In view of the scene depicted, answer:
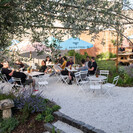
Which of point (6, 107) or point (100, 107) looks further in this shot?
point (100, 107)

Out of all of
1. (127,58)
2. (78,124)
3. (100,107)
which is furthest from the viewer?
(127,58)

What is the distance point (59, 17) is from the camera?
3.56 m

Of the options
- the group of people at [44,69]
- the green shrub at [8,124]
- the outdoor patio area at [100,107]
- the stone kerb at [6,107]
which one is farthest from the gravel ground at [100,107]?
the stone kerb at [6,107]

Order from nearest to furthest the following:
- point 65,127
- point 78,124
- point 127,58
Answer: point 78,124 < point 65,127 < point 127,58

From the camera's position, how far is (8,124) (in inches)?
174

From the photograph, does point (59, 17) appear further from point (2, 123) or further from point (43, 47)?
point (2, 123)

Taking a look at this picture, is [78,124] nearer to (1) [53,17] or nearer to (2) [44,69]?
(1) [53,17]

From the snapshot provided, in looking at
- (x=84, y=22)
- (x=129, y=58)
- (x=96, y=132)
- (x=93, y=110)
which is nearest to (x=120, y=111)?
(x=93, y=110)

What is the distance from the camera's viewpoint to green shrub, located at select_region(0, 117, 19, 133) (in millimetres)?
4301

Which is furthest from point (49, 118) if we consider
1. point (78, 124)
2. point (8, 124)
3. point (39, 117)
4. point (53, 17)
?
point (53, 17)

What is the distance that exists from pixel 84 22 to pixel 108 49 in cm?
1653

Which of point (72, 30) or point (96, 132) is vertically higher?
point (72, 30)

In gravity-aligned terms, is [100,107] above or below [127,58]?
below

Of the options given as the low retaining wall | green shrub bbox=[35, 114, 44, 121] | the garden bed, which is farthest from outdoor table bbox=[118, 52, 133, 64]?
green shrub bbox=[35, 114, 44, 121]
